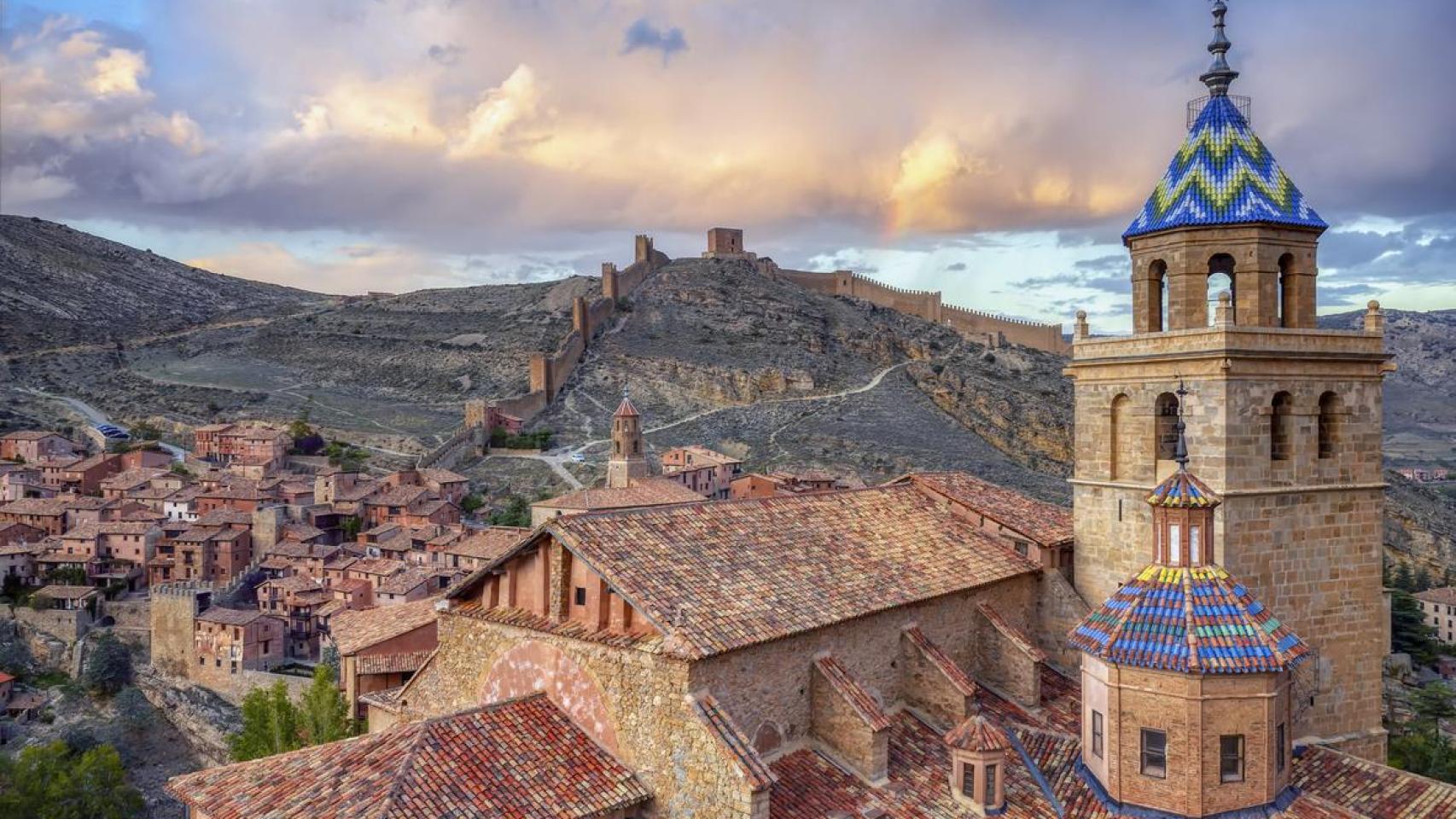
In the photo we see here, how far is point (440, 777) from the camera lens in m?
10.5

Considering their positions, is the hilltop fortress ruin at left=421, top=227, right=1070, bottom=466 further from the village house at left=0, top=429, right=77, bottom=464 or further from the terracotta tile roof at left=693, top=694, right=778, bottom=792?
the terracotta tile roof at left=693, top=694, right=778, bottom=792

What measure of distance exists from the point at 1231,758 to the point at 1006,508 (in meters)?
6.58

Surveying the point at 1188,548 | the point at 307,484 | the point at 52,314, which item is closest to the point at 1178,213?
the point at 1188,548

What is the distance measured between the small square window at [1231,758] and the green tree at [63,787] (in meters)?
31.7

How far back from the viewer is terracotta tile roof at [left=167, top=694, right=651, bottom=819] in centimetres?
1021

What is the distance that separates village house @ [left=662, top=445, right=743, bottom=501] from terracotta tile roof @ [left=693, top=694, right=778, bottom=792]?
131ft

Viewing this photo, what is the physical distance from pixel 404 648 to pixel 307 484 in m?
40.1

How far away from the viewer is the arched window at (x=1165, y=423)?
50.3ft

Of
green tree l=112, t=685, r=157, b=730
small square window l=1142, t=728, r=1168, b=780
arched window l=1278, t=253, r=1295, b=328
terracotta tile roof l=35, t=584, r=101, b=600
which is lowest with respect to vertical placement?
green tree l=112, t=685, r=157, b=730

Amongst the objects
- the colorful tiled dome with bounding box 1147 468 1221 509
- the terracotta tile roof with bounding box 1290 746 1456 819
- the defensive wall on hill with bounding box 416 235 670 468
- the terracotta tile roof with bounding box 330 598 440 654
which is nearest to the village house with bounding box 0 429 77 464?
the defensive wall on hill with bounding box 416 235 670 468

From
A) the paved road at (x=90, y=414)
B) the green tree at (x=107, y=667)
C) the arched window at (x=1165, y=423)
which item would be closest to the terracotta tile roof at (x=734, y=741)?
the arched window at (x=1165, y=423)

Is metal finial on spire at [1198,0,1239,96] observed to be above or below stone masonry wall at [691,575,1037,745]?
above

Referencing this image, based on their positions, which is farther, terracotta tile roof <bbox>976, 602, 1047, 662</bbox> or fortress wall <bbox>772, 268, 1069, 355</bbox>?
fortress wall <bbox>772, 268, 1069, 355</bbox>

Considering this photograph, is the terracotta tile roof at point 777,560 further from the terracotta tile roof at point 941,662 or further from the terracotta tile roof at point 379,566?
the terracotta tile roof at point 379,566
